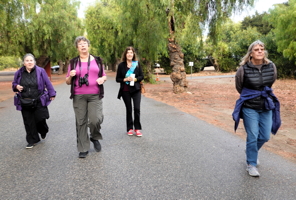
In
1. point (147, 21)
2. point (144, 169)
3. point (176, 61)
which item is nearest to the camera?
point (144, 169)

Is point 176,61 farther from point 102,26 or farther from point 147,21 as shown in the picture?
point 102,26

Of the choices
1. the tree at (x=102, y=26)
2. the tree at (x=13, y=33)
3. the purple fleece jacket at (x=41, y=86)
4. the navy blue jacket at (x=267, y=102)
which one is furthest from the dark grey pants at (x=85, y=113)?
the tree at (x=102, y=26)

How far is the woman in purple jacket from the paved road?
43cm

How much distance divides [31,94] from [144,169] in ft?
8.13

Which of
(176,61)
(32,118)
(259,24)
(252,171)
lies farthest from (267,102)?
(259,24)

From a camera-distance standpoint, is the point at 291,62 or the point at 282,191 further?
the point at 291,62

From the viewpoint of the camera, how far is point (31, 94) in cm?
504

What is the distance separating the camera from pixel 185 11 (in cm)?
1199

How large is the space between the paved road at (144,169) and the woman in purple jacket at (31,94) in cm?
43

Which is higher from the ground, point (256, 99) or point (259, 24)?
point (259, 24)

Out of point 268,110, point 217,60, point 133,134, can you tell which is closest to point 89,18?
point 217,60

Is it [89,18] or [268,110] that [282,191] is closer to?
[268,110]

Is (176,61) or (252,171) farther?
(176,61)

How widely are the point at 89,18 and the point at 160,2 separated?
75.6 ft
